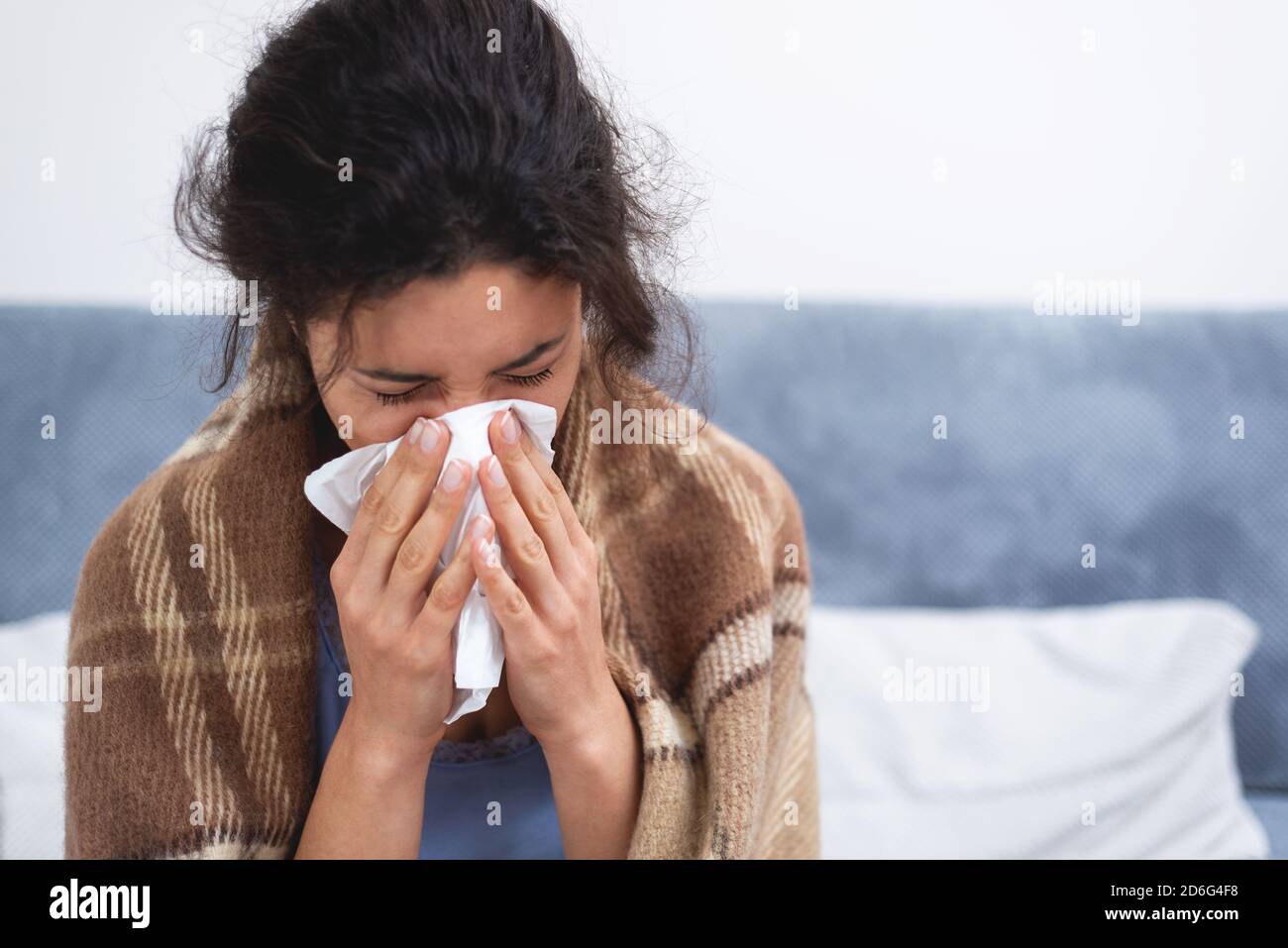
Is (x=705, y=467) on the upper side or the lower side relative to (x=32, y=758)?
upper

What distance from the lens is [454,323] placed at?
0.68m

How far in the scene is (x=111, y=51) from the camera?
Result: 53.2 inches

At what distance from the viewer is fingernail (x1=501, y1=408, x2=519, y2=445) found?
2.39 feet

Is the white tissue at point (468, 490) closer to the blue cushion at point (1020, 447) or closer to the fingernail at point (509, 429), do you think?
the fingernail at point (509, 429)

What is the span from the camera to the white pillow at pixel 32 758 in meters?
1.18

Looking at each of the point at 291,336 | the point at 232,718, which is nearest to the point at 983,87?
the point at 291,336

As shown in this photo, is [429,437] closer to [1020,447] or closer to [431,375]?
[431,375]

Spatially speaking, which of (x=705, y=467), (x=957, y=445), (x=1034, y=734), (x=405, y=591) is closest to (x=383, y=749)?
(x=405, y=591)

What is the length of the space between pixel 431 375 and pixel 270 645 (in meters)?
0.31

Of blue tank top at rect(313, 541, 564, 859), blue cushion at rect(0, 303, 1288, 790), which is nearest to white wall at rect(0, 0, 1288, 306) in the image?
blue cushion at rect(0, 303, 1288, 790)

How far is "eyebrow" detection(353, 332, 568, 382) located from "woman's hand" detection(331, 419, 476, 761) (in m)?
0.03

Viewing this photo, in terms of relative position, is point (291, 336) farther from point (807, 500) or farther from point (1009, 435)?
point (1009, 435)

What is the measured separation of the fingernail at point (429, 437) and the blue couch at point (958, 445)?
0.80 meters

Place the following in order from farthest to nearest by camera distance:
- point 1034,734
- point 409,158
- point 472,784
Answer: point 1034,734
point 472,784
point 409,158
